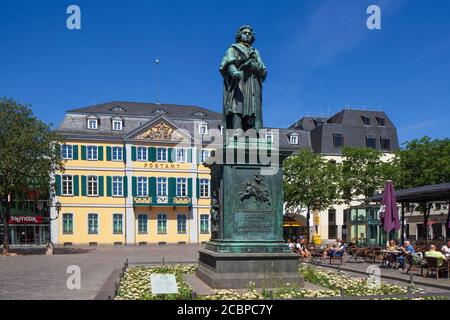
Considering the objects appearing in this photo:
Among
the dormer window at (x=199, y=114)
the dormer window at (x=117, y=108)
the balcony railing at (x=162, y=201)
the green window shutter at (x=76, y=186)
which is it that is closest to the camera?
the green window shutter at (x=76, y=186)

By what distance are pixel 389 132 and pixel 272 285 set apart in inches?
1989

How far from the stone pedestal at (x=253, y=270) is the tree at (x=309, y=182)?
28.8 m

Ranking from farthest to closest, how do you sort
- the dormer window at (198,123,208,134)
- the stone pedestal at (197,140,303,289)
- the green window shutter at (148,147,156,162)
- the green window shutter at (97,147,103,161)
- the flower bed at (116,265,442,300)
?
the dormer window at (198,123,208,134) → the green window shutter at (148,147,156,162) → the green window shutter at (97,147,103,161) → the stone pedestal at (197,140,303,289) → the flower bed at (116,265,442,300)

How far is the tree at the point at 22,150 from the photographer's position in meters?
28.5

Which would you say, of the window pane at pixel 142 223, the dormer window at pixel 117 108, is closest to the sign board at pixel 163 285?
the window pane at pixel 142 223

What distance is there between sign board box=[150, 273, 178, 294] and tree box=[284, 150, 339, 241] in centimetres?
3121

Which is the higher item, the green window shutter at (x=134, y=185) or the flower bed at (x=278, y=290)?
the green window shutter at (x=134, y=185)

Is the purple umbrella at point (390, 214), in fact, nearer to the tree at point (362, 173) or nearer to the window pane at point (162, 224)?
the tree at point (362, 173)

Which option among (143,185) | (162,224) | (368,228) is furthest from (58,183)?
(368,228)

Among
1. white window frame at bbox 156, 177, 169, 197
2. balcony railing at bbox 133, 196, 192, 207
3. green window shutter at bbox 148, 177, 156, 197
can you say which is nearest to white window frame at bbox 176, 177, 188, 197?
balcony railing at bbox 133, 196, 192, 207

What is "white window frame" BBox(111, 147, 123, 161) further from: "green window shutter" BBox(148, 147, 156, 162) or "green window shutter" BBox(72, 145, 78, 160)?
"green window shutter" BBox(72, 145, 78, 160)

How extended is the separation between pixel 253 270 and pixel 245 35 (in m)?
5.30

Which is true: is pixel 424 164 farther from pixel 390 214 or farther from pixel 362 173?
pixel 390 214

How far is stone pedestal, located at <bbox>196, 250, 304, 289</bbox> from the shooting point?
9.61 metres
